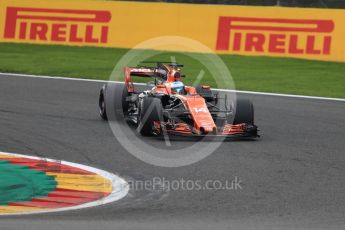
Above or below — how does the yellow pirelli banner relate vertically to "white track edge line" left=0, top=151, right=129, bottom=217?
above

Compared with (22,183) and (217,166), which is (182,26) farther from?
(22,183)

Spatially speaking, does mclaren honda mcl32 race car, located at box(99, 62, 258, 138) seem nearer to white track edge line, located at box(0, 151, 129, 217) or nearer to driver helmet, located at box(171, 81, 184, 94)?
driver helmet, located at box(171, 81, 184, 94)

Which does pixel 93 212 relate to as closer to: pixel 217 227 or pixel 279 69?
pixel 217 227

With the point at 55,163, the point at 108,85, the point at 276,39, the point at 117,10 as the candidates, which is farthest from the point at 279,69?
the point at 55,163

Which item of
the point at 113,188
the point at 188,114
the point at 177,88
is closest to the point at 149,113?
the point at 188,114

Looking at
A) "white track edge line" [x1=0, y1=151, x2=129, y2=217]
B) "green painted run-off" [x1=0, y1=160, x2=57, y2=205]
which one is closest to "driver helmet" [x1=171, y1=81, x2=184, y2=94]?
"white track edge line" [x1=0, y1=151, x2=129, y2=217]

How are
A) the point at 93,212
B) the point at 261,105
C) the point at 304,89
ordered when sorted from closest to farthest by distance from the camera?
the point at 93,212, the point at 261,105, the point at 304,89

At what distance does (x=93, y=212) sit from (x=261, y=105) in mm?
8788

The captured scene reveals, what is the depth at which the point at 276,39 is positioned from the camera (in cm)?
2267

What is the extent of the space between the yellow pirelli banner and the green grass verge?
0.94 feet

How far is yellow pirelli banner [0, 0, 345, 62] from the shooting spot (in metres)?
22.3

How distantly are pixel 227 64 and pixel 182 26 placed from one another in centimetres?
220

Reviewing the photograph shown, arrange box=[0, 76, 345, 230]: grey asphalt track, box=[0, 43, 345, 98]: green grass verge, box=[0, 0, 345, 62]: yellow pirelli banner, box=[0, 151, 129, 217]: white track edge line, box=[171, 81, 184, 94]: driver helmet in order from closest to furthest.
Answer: box=[0, 76, 345, 230]: grey asphalt track < box=[0, 151, 129, 217]: white track edge line < box=[171, 81, 184, 94]: driver helmet < box=[0, 43, 345, 98]: green grass verge < box=[0, 0, 345, 62]: yellow pirelli banner

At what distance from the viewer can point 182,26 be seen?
23.7 metres
